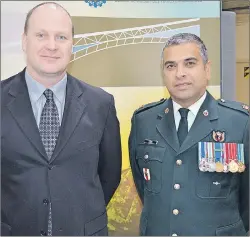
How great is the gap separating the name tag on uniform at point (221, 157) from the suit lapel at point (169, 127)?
13cm

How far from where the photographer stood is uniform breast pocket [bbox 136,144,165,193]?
1.98m

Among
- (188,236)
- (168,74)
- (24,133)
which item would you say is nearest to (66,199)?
(24,133)

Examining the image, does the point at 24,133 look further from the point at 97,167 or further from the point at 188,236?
the point at 188,236

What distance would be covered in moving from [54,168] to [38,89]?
0.41 metres

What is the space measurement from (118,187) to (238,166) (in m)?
0.78

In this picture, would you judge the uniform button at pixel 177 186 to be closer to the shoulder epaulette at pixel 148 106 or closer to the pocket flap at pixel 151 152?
the pocket flap at pixel 151 152

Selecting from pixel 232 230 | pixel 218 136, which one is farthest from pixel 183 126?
pixel 232 230

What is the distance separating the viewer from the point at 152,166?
6.58 feet

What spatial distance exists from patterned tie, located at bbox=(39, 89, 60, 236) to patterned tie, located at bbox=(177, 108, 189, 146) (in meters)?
0.62

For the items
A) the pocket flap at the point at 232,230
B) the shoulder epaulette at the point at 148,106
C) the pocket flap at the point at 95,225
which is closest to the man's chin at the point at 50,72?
the shoulder epaulette at the point at 148,106

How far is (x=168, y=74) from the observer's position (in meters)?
1.95

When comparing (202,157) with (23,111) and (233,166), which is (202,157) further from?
(23,111)

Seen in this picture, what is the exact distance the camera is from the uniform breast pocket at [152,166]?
78.0 inches

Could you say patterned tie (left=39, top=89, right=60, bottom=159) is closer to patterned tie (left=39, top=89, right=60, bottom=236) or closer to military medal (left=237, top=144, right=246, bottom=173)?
patterned tie (left=39, top=89, right=60, bottom=236)
